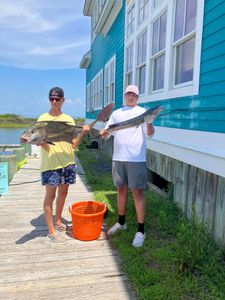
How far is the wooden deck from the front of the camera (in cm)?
270

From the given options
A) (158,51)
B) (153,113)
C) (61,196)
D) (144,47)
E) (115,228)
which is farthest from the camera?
(144,47)

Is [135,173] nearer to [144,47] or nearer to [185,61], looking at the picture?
[185,61]

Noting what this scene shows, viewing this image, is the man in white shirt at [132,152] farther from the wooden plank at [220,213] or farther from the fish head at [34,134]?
the wooden plank at [220,213]

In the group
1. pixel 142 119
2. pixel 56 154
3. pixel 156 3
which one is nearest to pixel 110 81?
pixel 156 3

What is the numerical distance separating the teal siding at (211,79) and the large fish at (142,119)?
0.90m

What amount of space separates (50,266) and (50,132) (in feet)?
4.79

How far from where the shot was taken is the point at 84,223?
373cm

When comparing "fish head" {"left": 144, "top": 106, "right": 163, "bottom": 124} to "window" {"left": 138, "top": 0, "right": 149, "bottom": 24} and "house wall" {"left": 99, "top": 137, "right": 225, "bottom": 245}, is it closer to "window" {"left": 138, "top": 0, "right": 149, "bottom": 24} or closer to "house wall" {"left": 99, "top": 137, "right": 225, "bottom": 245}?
"house wall" {"left": 99, "top": 137, "right": 225, "bottom": 245}

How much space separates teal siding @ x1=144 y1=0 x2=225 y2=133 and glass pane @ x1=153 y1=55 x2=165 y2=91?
149 cm

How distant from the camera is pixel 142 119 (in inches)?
125

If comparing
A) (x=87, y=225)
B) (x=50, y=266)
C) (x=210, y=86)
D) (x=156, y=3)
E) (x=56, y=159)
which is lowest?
(x=50, y=266)

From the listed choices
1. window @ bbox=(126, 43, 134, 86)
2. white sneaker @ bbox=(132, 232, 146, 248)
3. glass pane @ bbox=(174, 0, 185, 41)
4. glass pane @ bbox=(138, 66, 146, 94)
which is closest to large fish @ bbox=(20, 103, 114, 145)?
white sneaker @ bbox=(132, 232, 146, 248)

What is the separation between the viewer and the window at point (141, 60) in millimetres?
6781

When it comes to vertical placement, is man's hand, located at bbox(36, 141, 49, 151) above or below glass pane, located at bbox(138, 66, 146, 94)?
below
